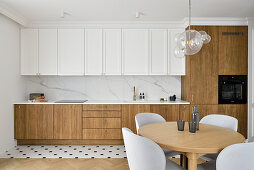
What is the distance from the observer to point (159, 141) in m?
1.93

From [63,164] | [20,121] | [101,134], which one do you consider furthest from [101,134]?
[20,121]

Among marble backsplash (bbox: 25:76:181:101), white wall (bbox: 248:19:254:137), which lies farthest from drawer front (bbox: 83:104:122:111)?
white wall (bbox: 248:19:254:137)

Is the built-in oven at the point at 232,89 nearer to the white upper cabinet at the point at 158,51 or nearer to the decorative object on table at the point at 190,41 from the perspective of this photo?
the white upper cabinet at the point at 158,51

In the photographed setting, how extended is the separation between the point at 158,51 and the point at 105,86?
142 centimetres

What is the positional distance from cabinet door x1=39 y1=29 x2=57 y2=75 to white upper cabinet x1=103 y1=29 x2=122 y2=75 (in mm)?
1047

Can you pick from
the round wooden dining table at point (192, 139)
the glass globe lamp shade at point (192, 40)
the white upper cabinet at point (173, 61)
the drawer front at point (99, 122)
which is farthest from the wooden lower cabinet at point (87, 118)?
the glass globe lamp shade at point (192, 40)

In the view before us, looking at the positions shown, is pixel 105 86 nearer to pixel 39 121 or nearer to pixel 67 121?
pixel 67 121

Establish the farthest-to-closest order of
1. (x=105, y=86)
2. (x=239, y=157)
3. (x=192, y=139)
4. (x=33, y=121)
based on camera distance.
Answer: (x=105, y=86) < (x=33, y=121) < (x=192, y=139) < (x=239, y=157)

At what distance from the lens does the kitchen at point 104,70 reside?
3.97 metres

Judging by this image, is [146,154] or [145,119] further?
[145,119]

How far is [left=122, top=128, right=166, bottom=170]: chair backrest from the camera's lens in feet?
5.63

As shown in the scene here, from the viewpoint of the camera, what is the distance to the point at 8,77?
151 inches

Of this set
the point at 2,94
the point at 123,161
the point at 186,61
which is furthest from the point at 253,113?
the point at 2,94

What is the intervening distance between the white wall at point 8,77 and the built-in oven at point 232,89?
13.5 feet
